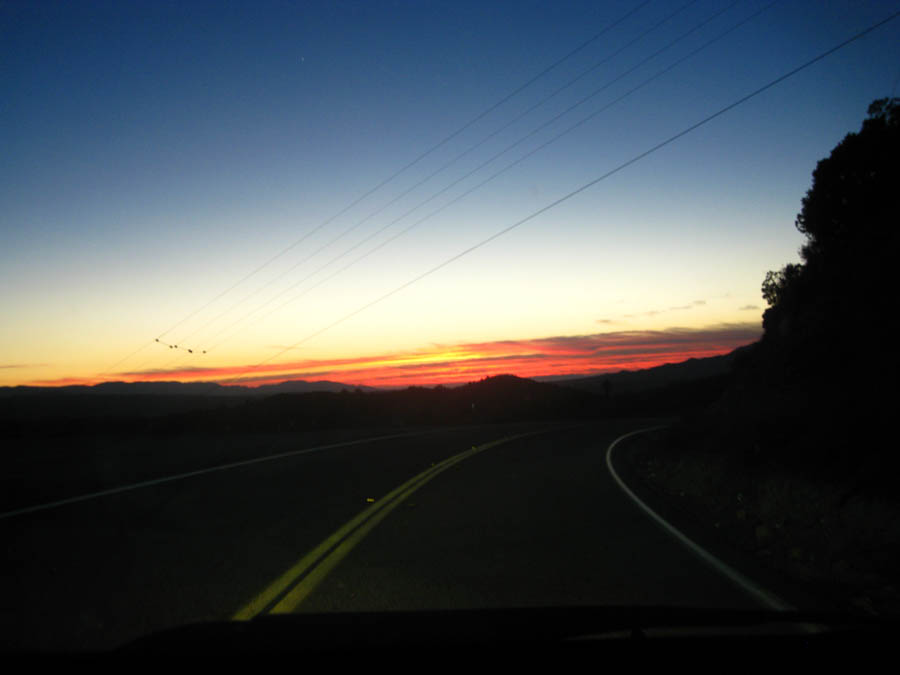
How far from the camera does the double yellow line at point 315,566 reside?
4852mm

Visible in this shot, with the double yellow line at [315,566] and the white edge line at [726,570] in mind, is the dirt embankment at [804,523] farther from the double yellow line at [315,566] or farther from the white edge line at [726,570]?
the double yellow line at [315,566]

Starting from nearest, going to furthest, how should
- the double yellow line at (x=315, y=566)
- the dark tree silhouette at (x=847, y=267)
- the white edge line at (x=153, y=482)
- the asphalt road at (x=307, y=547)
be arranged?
the double yellow line at (x=315, y=566)
the asphalt road at (x=307, y=547)
the white edge line at (x=153, y=482)
the dark tree silhouette at (x=847, y=267)

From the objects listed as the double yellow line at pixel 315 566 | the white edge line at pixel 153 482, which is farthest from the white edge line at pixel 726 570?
the white edge line at pixel 153 482

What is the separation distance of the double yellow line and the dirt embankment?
4.68 m

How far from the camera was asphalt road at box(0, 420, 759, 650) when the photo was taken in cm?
496

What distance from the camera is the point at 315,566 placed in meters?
6.04

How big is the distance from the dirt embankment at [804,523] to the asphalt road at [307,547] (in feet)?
3.67

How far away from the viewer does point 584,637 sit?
3566 millimetres

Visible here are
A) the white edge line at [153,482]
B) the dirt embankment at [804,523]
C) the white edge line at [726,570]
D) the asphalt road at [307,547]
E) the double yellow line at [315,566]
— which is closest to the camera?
the double yellow line at [315,566]

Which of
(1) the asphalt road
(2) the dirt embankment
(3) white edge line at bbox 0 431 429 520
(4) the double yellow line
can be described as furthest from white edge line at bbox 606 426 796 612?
(3) white edge line at bbox 0 431 429 520

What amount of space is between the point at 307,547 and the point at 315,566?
2.75 feet

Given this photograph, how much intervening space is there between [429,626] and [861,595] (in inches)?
169

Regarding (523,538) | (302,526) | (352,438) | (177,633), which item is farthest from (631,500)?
(352,438)

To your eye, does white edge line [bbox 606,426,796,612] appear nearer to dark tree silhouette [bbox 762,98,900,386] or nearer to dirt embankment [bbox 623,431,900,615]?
dirt embankment [bbox 623,431,900,615]
